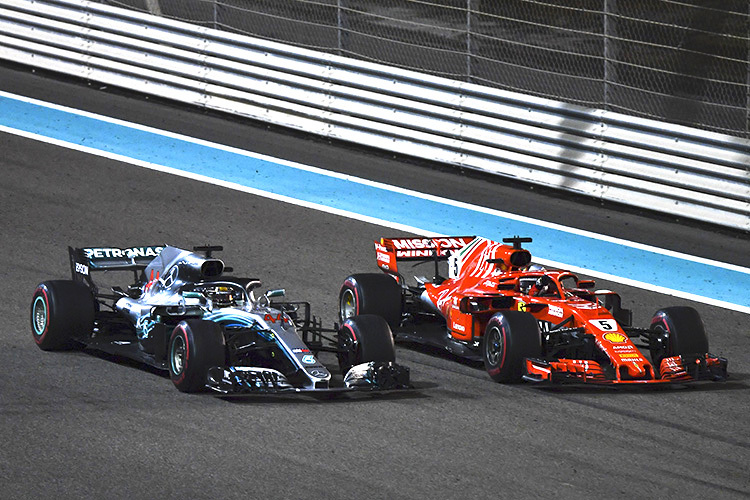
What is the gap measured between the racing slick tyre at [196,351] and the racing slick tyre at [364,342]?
3.78 ft

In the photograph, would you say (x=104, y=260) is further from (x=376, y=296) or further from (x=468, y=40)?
(x=468, y=40)

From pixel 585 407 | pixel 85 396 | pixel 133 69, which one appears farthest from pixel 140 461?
pixel 133 69

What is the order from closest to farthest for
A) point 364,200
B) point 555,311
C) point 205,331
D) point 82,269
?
point 205,331 < point 555,311 < point 82,269 < point 364,200

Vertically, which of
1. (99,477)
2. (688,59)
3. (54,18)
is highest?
(54,18)

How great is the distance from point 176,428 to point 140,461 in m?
0.73

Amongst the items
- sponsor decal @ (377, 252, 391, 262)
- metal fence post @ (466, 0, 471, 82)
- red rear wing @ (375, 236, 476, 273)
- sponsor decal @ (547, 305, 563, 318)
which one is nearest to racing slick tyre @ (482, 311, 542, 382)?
sponsor decal @ (547, 305, 563, 318)

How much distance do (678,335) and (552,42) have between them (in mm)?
6572

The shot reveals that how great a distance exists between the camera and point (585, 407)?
11.1 meters

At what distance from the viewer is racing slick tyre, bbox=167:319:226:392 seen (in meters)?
10.6

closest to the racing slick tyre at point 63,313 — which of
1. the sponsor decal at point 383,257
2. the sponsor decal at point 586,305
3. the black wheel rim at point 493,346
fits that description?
the sponsor decal at point 383,257

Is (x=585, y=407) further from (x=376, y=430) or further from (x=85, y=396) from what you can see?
(x=85, y=396)

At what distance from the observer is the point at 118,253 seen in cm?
1286

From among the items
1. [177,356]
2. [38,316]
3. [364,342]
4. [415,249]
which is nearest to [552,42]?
[415,249]

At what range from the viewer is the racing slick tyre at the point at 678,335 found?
12.1 m
